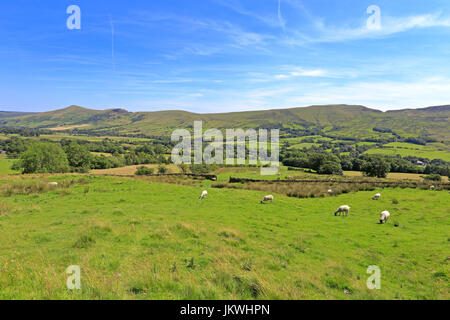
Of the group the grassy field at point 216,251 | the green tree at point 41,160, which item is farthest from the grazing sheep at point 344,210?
the green tree at point 41,160

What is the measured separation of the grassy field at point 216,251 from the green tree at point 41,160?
45980mm

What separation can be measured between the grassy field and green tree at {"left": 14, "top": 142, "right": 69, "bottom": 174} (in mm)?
45980

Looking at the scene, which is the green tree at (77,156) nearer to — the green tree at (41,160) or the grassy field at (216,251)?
the green tree at (41,160)

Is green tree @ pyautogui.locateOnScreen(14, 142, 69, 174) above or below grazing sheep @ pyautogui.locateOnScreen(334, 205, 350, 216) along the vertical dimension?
above

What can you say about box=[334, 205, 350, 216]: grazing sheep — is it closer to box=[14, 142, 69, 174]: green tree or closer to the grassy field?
the grassy field

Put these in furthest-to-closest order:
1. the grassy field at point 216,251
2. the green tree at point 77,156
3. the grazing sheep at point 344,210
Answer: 1. the green tree at point 77,156
2. the grazing sheep at point 344,210
3. the grassy field at point 216,251

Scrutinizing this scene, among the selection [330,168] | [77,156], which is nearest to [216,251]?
[330,168]

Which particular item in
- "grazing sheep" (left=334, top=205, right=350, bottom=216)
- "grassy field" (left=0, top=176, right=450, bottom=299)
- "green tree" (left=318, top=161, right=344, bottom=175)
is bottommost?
"green tree" (left=318, top=161, right=344, bottom=175)

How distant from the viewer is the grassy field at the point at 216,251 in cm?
613

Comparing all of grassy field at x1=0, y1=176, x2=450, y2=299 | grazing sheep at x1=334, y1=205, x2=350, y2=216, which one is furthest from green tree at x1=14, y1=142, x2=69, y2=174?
grazing sheep at x1=334, y1=205, x2=350, y2=216

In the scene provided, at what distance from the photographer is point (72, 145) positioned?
263 ft

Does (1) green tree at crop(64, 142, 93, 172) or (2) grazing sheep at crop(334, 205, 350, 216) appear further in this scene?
(1) green tree at crop(64, 142, 93, 172)

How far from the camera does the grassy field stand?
6.13 metres
